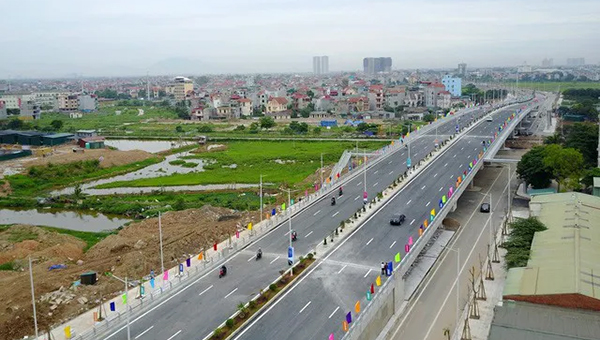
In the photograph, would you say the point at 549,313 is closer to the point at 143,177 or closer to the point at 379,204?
the point at 379,204

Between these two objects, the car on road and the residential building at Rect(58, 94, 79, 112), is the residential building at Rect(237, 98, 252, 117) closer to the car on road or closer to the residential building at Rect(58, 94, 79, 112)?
the residential building at Rect(58, 94, 79, 112)

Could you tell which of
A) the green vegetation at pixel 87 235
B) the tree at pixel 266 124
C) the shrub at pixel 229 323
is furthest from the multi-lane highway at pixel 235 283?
the tree at pixel 266 124

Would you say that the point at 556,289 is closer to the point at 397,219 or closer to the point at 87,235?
the point at 397,219

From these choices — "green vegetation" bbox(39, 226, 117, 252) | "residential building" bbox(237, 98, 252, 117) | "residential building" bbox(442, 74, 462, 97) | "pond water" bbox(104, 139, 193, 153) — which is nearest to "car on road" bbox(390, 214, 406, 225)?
"green vegetation" bbox(39, 226, 117, 252)

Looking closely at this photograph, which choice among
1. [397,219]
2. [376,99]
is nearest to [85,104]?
[376,99]

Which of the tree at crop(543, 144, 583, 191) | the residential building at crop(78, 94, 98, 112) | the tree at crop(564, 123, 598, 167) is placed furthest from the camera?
the residential building at crop(78, 94, 98, 112)
